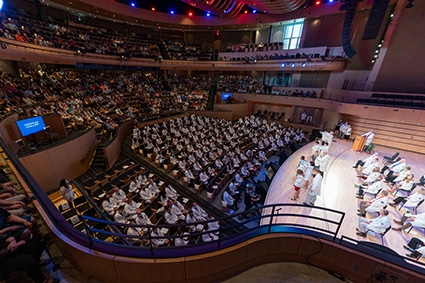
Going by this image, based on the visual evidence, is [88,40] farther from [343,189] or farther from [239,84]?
[343,189]

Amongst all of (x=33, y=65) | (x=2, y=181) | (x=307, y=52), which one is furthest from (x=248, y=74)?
(x=2, y=181)

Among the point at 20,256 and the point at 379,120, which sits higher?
the point at 20,256

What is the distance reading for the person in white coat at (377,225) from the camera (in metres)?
4.34

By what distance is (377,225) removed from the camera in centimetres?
438

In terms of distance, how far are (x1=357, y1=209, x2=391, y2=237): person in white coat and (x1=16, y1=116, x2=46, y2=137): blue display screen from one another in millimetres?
11654

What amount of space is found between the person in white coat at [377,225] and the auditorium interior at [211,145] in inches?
1.3

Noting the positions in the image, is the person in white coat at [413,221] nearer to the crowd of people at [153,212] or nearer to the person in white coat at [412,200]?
the person in white coat at [412,200]

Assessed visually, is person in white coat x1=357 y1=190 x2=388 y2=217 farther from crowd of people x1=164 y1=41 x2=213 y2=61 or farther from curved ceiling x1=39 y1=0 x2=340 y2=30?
crowd of people x1=164 y1=41 x2=213 y2=61

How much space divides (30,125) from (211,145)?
8.06 meters

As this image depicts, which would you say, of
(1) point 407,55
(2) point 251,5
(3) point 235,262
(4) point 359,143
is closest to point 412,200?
(4) point 359,143

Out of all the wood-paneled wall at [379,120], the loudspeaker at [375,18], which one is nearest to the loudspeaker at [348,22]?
the loudspeaker at [375,18]

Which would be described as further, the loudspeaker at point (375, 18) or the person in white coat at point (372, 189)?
the loudspeaker at point (375, 18)

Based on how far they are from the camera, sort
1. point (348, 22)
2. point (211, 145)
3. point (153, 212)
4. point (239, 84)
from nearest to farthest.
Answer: point (153, 212) < point (348, 22) < point (211, 145) < point (239, 84)

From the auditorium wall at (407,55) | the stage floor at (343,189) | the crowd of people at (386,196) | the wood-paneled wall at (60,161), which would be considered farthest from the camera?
the auditorium wall at (407,55)
